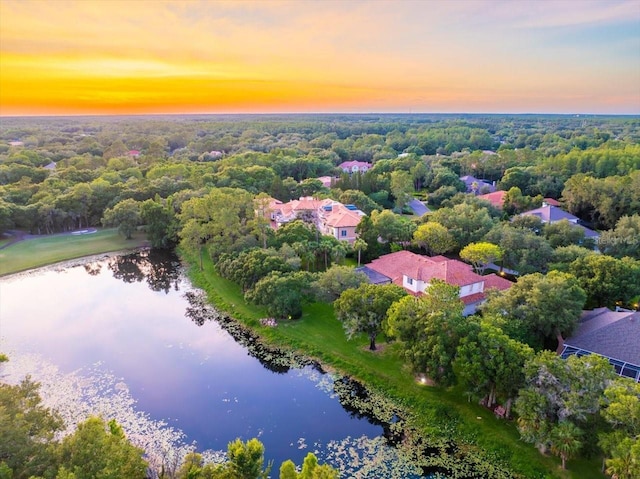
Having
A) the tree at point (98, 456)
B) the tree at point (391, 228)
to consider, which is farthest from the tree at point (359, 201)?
the tree at point (98, 456)

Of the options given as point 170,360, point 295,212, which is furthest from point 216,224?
point 170,360

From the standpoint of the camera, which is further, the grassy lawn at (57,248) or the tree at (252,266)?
the grassy lawn at (57,248)

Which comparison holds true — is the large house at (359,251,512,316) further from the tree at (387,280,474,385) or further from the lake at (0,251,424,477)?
the lake at (0,251,424,477)

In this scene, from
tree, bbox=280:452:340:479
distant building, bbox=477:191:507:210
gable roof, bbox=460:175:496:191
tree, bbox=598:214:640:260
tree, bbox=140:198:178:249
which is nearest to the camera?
tree, bbox=280:452:340:479

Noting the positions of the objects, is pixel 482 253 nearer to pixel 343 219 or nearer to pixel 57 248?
pixel 343 219

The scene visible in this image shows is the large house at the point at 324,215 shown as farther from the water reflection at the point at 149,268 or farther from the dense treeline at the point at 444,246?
the water reflection at the point at 149,268

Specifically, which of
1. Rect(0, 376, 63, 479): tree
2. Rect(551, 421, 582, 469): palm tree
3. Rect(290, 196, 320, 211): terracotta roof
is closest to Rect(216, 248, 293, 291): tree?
Rect(290, 196, 320, 211): terracotta roof
